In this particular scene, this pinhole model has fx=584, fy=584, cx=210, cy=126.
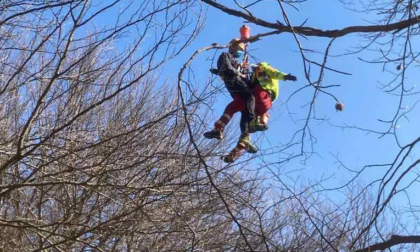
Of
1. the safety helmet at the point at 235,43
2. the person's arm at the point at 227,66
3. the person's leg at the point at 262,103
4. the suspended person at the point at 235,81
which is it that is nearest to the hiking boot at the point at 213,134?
the suspended person at the point at 235,81

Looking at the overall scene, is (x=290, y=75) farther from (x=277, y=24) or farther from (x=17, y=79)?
(x=17, y=79)

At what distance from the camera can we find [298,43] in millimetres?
2762

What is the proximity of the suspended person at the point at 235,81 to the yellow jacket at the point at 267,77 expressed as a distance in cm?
11

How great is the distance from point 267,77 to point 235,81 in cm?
46

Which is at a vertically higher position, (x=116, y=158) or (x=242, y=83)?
(x=242, y=83)

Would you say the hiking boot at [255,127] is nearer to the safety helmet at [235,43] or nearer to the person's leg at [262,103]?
the person's leg at [262,103]

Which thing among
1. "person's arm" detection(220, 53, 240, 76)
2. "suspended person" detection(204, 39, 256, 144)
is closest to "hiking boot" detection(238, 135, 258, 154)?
"suspended person" detection(204, 39, 256, 144)

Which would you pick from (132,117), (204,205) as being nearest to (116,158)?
(204,205)

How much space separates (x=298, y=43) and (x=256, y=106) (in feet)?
7.56

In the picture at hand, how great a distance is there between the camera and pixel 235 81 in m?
4.69

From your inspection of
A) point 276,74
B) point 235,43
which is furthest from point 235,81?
point 235,43

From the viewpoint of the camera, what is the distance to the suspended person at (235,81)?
14.0ft

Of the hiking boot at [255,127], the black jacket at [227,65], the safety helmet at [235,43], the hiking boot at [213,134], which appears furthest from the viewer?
the hiking boot at [255,127]

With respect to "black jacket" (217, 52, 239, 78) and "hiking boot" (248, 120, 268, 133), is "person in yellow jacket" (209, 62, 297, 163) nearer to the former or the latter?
"hiking boot" (248, 120, 268, 133)
